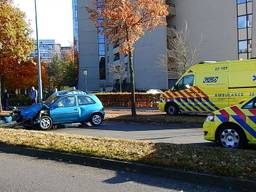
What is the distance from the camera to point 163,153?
411 inches

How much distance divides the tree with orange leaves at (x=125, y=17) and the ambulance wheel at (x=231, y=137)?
36.0 ft

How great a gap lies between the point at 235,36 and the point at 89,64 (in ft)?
156

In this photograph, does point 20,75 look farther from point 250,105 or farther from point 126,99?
point 250,105

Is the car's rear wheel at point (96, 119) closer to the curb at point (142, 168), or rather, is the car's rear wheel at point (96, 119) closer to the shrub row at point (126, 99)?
the curb at point (142, 168)

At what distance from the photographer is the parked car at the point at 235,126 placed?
A: 476 inches

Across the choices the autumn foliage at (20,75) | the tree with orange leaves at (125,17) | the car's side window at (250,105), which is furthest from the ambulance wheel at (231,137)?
the autumn foliage at (20,75)

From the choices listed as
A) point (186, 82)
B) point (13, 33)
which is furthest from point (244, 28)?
point (186, 82)

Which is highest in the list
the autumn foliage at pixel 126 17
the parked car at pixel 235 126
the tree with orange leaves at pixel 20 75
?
the autumn foliage at pixel 126 17

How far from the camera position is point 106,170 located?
32.5ft

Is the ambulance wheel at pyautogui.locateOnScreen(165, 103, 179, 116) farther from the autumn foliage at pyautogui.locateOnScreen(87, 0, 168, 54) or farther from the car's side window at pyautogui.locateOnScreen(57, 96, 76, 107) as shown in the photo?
the car's side window at pyautogui.locateOnScreen(57, 96, 76, 107)

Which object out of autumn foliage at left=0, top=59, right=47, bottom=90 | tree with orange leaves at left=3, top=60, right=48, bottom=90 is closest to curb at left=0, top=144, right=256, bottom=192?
autumn foliage at left=0, top=59, right=47, bottom=90

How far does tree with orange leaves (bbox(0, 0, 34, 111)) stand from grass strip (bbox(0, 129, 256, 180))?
15511 millimetres

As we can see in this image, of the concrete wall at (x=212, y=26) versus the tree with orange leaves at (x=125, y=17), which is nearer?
the tree with orange leaves at (x=125, y=17)

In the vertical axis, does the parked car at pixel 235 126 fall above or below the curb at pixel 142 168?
above
